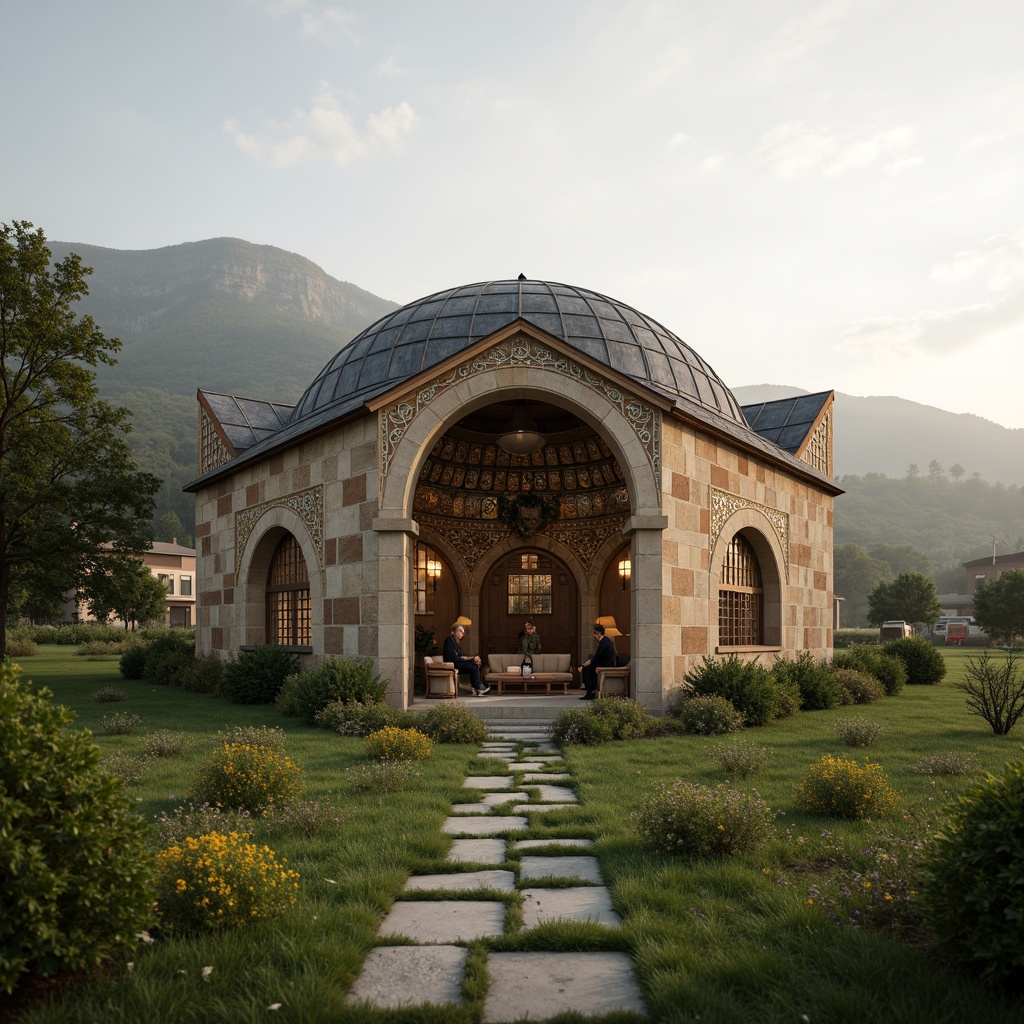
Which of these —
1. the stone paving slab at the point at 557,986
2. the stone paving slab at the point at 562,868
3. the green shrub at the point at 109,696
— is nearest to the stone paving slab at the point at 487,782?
the stone paving slab at the point at 562,868

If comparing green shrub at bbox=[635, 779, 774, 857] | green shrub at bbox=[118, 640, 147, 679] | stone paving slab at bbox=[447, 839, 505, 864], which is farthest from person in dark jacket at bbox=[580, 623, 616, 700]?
green shrub at bbox=[118, 640, 147, 679]

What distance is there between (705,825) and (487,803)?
262 cm

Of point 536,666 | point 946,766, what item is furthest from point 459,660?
point 946,766

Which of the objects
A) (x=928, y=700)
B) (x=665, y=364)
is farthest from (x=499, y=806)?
(x=928, y=700)

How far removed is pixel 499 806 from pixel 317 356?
11453cm

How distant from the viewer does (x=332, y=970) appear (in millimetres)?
3918

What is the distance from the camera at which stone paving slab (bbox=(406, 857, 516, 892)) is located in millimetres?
5316

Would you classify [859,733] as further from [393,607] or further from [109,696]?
[109,696]

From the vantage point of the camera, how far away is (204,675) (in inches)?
711

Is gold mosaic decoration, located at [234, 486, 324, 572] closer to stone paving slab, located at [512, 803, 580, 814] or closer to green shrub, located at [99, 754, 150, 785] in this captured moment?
green shrub, located at [99, 754, 150, 785]

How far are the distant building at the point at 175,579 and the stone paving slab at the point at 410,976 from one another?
63264 millimetres

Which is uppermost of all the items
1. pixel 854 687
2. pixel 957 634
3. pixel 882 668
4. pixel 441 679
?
pixel 441 679

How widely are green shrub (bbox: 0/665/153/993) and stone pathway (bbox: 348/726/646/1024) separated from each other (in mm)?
1206

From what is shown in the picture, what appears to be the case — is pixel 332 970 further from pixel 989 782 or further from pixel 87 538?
pixel 87 538
